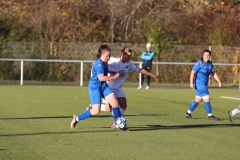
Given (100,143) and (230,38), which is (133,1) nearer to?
(230,38)

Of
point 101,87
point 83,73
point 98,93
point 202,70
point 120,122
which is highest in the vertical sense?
point 202,70

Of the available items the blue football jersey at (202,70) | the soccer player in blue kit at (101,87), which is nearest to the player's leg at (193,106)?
the blue football jersey at (202,70)

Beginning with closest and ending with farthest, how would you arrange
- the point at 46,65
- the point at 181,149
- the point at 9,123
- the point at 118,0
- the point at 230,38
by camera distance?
1. the point at 181,149
2. the point at 9,123
3. the point at 46,65
4. the point at 230,38
5. the point at 118,0

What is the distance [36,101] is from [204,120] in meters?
6.46

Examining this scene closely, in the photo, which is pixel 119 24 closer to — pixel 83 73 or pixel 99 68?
pixel 83 73

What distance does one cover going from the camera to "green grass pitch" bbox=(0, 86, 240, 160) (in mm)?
10062

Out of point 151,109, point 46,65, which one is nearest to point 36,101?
point 151,109

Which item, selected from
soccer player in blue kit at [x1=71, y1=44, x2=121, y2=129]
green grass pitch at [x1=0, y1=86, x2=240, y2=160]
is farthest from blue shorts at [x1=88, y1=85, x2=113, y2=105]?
green grass pitch at [x1=0, y1=86, x2=240, y2=160]

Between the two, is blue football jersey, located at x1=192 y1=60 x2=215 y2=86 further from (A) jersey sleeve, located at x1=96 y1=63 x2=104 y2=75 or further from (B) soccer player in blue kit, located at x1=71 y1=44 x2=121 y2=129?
(A) jersey sleeve, located at x1=96 y1=63 x2=104 y2=75

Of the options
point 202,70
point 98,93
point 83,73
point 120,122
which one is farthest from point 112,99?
point 83,73

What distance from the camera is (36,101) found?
2042 centimetres

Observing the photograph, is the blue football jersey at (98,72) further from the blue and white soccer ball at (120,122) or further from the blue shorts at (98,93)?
the blue and white soccer ball at (120,122)

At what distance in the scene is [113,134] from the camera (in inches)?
491

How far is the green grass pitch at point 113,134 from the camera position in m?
10.1
